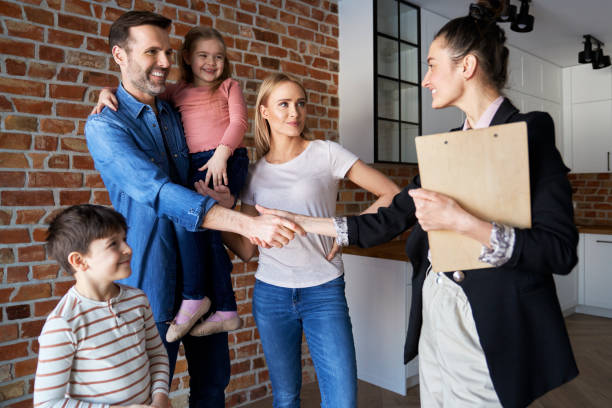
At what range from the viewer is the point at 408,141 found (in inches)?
137

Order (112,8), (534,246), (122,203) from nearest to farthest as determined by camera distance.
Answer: (534,246) → (122,203) → (112,8)

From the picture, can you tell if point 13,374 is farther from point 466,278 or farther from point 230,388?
point 466,278

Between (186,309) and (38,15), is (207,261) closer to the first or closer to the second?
(186,309)

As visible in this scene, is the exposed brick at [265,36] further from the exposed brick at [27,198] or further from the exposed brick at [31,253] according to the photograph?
the exposed brick at [31,253]

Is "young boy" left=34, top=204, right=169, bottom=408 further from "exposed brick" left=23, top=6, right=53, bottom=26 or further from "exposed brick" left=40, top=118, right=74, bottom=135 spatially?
"exposed brick" left=23, top=6, right=53, bottom=26

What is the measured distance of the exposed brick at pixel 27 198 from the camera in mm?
2049

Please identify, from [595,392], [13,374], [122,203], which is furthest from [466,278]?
[595,392]

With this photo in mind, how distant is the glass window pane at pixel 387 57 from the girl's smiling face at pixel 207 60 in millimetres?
1778

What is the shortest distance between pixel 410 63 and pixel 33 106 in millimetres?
2524

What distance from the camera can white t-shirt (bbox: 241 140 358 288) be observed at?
1.74 meters

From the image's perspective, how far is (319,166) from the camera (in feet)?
5.96

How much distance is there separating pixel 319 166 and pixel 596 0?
3006 millimetres

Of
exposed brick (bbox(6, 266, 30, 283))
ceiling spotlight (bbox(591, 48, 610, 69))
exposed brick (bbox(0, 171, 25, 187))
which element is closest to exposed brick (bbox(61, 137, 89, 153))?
exposed brick (bbox(0, 171, 25, 187))

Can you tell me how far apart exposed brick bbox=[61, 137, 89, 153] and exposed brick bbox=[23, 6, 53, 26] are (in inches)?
21.3
